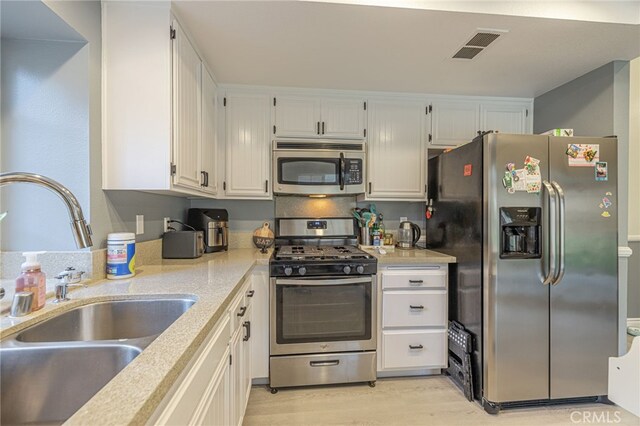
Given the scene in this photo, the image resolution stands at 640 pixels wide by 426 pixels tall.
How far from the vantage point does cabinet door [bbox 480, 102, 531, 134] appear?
8.38 ft

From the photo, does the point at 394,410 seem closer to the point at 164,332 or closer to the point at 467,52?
the point at 164,332

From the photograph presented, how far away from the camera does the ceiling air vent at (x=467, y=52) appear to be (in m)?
1.79

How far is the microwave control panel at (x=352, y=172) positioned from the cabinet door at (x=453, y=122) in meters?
0.75

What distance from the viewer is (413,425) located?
1645 mm

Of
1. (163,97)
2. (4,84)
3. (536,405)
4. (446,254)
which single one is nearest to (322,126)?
(163,97)

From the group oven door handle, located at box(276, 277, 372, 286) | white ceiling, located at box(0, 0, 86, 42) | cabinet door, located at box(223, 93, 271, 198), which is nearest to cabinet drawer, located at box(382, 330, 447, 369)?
oven door handle, located at box(276, 277, 372, 286)

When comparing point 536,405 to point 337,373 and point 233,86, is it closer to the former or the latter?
point 337,373

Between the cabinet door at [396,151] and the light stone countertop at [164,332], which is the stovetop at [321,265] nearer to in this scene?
the light stone countertop at [164,332]

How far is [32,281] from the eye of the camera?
1.02 m

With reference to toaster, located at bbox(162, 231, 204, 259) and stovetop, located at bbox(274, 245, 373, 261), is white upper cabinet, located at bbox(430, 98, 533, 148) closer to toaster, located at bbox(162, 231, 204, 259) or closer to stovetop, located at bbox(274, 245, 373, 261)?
stovetop, located at bbox(274, 245, 373, 261)

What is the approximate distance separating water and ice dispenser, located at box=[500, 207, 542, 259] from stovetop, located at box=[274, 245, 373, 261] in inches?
33.2

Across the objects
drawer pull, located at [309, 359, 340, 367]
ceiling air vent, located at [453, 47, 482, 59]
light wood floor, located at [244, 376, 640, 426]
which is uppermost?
ceiling air vent, located at [453, 47, 482, 59]

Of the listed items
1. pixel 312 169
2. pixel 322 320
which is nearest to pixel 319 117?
pixel 312 169

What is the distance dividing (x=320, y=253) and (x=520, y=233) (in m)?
1.32
